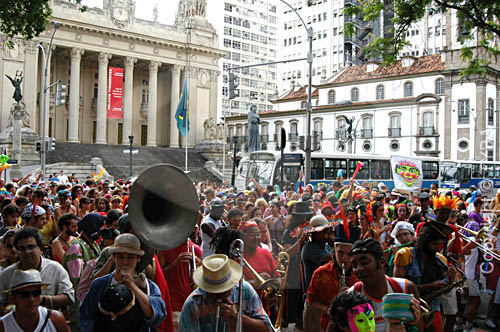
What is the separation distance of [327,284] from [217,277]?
1411mm

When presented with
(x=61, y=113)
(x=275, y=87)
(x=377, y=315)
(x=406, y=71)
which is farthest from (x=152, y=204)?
(x=275, y=87)

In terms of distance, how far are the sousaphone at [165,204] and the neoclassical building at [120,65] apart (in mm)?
39275

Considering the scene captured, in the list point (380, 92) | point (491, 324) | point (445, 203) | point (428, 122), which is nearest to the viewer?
point (445, 203)

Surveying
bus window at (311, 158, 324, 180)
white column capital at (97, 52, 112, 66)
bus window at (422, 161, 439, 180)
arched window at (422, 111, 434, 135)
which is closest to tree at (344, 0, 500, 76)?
bus window at (311, 158, 324, 180)

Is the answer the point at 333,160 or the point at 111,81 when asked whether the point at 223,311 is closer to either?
the point at 333,160

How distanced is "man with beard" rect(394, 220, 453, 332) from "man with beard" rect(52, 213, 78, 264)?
367 cm

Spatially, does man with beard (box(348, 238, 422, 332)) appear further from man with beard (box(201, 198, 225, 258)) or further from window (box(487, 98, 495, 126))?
window (box(487, 98, 495, 126))

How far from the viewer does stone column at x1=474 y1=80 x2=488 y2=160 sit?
42906 mm

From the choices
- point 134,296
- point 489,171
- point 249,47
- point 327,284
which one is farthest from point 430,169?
point 249,47

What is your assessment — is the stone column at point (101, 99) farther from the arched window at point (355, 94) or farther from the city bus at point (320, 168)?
the arched window at point (355, 94)

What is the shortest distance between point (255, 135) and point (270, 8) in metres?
72.1

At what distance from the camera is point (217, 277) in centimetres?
305

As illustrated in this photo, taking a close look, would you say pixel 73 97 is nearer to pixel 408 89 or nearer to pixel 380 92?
pixel 380 92

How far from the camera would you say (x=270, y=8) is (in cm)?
8888
